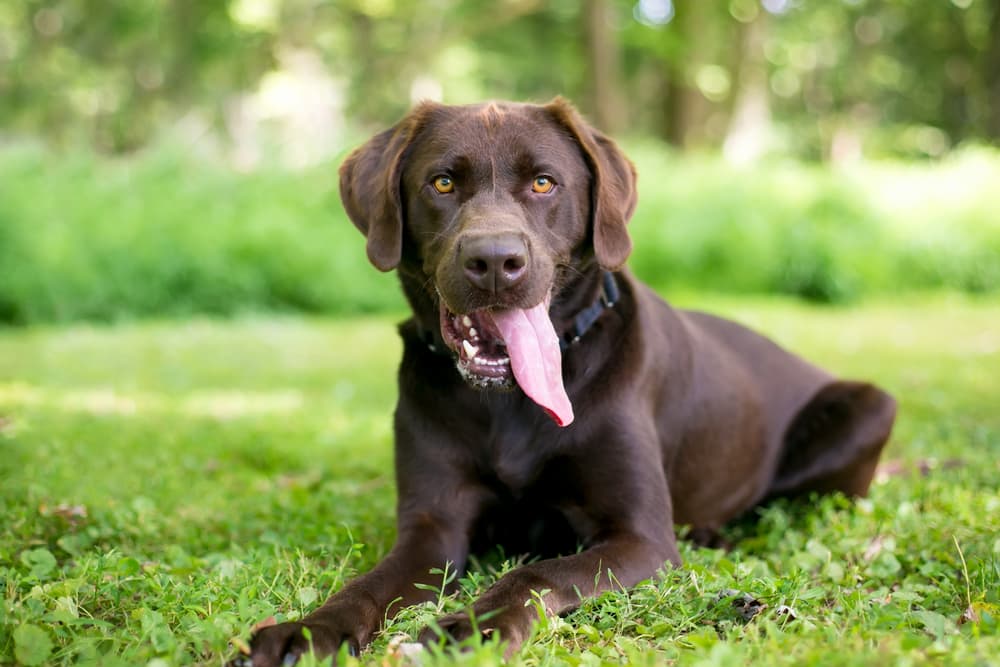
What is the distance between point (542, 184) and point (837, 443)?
1.90 metres

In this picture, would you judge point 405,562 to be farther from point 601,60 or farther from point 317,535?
point 601,60

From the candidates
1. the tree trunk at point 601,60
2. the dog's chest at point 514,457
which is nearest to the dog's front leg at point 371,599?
the dog's chest at point 514,457

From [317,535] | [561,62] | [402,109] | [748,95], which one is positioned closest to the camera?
[317,535]

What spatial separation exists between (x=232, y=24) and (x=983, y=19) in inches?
924

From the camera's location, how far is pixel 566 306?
11.8ft

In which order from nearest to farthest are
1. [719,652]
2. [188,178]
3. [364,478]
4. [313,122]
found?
[719,652]
[364,478]
[188,178]
[313,122]

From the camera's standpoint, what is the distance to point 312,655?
2.41 metres

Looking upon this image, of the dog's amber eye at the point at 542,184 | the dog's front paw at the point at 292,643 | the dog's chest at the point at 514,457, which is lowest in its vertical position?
the dog's front paw at the point at 292,643

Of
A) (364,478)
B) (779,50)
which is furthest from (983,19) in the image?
(364,478)

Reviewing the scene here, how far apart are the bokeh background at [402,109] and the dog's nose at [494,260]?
602 centimetres

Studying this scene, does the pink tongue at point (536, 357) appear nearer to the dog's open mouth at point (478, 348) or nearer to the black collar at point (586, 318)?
the dog's open mouth at point (478, 348)

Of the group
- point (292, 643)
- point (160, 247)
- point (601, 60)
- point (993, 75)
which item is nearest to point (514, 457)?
point (292, 643)

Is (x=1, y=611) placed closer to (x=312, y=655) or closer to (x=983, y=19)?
(x=312, y=655)

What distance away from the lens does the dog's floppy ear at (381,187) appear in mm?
3518
